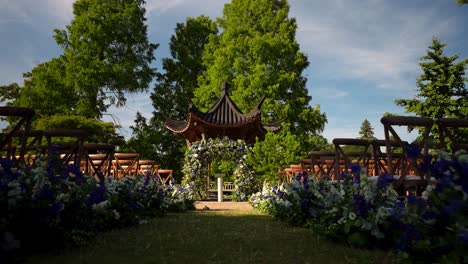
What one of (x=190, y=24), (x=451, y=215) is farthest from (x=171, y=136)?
(x=451, y=215)

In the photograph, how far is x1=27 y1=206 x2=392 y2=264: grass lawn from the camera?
3496 mm

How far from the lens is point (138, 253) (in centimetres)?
380

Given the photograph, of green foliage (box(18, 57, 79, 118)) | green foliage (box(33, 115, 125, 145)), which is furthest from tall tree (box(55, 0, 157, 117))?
green foliage (box(33, 115, 125, 145))

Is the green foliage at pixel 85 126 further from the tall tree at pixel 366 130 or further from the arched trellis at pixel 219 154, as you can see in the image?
the tall tree at pixel 366 130

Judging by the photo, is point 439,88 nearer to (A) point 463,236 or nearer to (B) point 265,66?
(B) point 265,66

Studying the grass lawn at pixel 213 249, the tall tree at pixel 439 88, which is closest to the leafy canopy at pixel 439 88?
the tall tree at pixel 439 88

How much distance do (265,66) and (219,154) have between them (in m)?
10.9

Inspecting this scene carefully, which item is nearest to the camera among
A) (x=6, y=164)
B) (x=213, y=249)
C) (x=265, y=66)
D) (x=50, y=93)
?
(x=6, y=164)

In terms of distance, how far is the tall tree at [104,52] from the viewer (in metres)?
25.3

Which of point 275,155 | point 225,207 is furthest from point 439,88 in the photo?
point 225,207

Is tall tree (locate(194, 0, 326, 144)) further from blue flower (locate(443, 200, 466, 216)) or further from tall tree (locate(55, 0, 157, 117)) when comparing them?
blue flower (locate(443, 200, 466, 216))

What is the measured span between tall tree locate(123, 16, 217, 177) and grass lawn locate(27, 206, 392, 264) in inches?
921

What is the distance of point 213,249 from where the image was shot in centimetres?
413

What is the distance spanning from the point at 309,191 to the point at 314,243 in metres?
1.71
